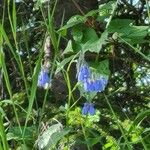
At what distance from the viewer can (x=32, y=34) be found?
2.75 m

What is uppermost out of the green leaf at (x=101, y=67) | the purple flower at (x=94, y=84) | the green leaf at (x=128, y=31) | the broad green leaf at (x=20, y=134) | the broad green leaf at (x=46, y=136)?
the green leaf at (x=128, y=31)

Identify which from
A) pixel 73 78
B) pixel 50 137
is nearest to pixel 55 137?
pixel 50 137

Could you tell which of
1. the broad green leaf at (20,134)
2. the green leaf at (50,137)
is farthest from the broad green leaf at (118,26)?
the broad green leaf at (20,134)

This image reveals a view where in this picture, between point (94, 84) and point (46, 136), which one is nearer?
point (94, 84)

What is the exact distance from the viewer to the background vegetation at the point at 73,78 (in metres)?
1.17

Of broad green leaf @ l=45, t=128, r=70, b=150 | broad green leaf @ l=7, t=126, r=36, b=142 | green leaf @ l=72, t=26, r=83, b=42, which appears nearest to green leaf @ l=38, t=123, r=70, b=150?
broad green leaf @ l=45, t=128, r=70, b=150

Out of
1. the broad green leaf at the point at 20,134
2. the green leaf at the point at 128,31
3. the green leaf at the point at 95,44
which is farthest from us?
the broad green leaf at the point at 20,134

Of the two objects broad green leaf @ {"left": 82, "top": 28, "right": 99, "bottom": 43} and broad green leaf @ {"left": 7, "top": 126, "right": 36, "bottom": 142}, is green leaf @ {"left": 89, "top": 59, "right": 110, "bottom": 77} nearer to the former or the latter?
broad green leaf @ {"left": 82, "top": 28, "right": 99, "bottom": 43}

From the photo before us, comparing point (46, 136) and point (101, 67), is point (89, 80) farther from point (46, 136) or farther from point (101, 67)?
point (46, 136)

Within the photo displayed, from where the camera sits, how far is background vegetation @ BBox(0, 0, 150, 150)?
3.84 feet

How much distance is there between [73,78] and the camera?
2598 mm

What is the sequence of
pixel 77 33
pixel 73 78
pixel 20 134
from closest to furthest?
pixel 77 33 → pixel 20 134 → pixel 73 78

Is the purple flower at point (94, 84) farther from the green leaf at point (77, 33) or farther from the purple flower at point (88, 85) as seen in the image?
the green leaf at point (77, 33)

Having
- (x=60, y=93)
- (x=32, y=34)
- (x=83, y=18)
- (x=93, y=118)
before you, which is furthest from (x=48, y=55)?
(x=83, y=18)
